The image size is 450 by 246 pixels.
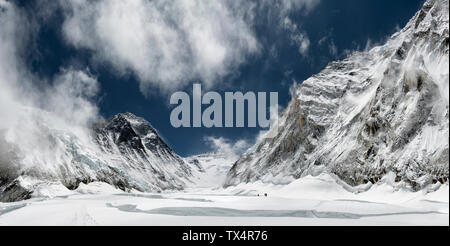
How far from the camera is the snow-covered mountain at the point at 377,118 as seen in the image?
3409 cm

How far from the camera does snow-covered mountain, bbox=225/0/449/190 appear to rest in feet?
112

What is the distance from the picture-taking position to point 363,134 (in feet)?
182

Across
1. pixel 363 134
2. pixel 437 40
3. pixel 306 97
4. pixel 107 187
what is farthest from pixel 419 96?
pixel 107 187

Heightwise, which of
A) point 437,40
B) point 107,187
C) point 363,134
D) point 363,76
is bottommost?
point 107,187

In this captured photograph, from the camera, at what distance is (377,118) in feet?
174

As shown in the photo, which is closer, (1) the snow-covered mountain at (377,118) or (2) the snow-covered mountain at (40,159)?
(1) the snow-covered mountain at (377,118)

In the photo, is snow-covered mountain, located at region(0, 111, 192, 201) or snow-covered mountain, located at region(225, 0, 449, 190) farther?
snow-covered mountain, located at region(0, 111, 192, 201)

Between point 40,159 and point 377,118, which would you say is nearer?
point 377,118

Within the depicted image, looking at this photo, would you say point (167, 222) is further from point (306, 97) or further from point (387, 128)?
point (306, 97)

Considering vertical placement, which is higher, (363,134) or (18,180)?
(363,134)

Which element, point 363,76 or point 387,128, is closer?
point 387,128

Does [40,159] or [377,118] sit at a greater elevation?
[377,118]

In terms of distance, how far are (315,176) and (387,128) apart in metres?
18.3
